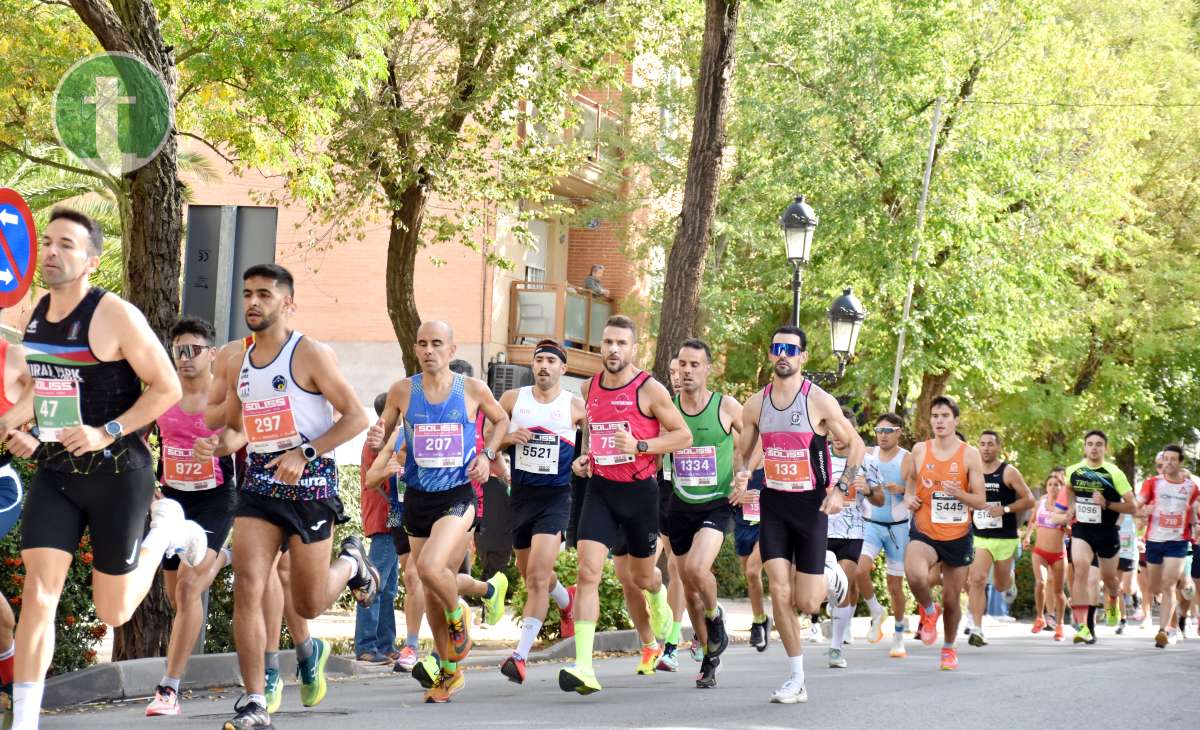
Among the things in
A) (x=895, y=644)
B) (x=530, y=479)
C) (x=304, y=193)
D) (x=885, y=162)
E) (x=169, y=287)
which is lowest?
(x=895, y=644)

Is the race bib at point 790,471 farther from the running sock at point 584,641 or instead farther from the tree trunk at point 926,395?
the tree trunk at point 926,395

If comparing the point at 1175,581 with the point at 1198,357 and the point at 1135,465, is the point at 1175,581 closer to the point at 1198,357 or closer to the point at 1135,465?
the point at 1198,357

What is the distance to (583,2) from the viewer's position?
21.8 meters

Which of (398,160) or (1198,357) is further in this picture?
(1198,357)

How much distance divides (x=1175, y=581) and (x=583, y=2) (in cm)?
Answer: 1042

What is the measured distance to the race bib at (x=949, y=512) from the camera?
47.2 ft

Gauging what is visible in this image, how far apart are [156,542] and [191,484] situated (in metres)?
2.12

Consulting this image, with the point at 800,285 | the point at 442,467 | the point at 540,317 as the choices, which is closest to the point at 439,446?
the point at 442,467

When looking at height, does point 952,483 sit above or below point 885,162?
below

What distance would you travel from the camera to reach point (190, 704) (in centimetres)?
974

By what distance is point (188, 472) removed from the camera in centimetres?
945

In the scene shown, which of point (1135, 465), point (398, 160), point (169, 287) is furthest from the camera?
point (1135, 465)

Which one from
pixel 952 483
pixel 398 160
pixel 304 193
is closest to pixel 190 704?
pixel 952 483

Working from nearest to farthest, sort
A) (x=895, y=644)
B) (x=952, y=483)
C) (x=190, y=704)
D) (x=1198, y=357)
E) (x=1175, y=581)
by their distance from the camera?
(x=190, y=704) < (x=952, y=483) < (x=895, y=644) < (x=1175, y=581) < (x=1198, y=357)
